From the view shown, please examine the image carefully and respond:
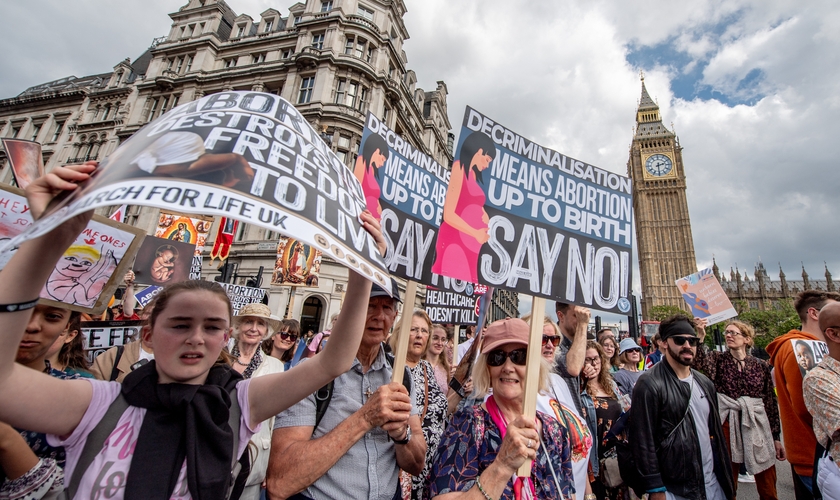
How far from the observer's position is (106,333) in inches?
130

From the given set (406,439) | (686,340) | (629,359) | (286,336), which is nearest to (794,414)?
(686,340)

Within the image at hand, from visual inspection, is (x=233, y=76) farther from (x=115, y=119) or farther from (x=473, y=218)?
(x=473, y=218)

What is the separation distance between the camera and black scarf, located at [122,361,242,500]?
1.21 m

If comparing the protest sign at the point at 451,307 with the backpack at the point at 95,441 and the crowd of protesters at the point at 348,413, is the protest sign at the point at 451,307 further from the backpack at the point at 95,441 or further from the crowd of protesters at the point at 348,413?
the backpack at the point at 95,441

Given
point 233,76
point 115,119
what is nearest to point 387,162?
point 233,76

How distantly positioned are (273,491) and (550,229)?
2173 millimetres

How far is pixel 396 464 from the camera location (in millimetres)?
2076

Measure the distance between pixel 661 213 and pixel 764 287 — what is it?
27.0 metres

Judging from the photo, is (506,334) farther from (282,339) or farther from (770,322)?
(770,322)

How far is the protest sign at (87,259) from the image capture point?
88.0 inches

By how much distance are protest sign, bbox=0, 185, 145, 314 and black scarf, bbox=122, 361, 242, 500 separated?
1.26 metres

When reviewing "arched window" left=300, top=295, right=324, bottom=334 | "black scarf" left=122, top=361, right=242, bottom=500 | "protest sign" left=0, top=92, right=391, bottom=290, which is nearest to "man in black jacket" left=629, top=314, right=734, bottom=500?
"protest sign" left=0, top=92, right=391, bottom=290

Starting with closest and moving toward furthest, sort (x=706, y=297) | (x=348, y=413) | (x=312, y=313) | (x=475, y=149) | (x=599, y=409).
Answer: (x=348, y=413), (x=475, y=149), (x=599, y=409), (x=706, y=297), (x=312, y=313)

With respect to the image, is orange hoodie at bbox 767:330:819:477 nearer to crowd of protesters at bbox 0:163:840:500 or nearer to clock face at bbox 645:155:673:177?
crowd of protesters at bbox 0:163:840:500
